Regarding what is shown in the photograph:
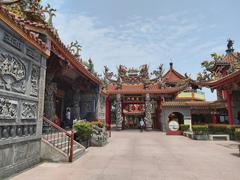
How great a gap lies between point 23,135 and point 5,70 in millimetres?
1742

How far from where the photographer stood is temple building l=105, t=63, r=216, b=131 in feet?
72.5

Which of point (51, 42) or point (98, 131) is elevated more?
point (51, 42)

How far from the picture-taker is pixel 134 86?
26.2 m

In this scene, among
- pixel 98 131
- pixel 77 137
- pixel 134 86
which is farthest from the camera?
pixel 134 86

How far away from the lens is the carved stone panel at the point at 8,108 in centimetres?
452

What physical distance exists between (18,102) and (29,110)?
0.58m

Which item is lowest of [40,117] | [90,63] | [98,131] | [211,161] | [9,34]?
[211,161]

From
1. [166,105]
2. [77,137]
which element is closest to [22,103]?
[77,137]

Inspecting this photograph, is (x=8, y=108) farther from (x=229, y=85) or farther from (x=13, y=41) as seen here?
(x=229, y=85)

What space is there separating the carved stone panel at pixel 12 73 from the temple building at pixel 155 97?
18.2m

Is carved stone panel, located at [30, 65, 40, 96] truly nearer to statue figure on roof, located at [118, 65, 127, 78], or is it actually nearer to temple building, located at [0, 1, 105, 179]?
temple building, located at [0, 1, 105, 179]

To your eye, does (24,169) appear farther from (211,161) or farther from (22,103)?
(211,161)

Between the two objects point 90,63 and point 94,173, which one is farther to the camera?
point 90,63

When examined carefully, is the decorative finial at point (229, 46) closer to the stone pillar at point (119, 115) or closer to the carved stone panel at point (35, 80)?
the stone pillar at point (119, 115)
